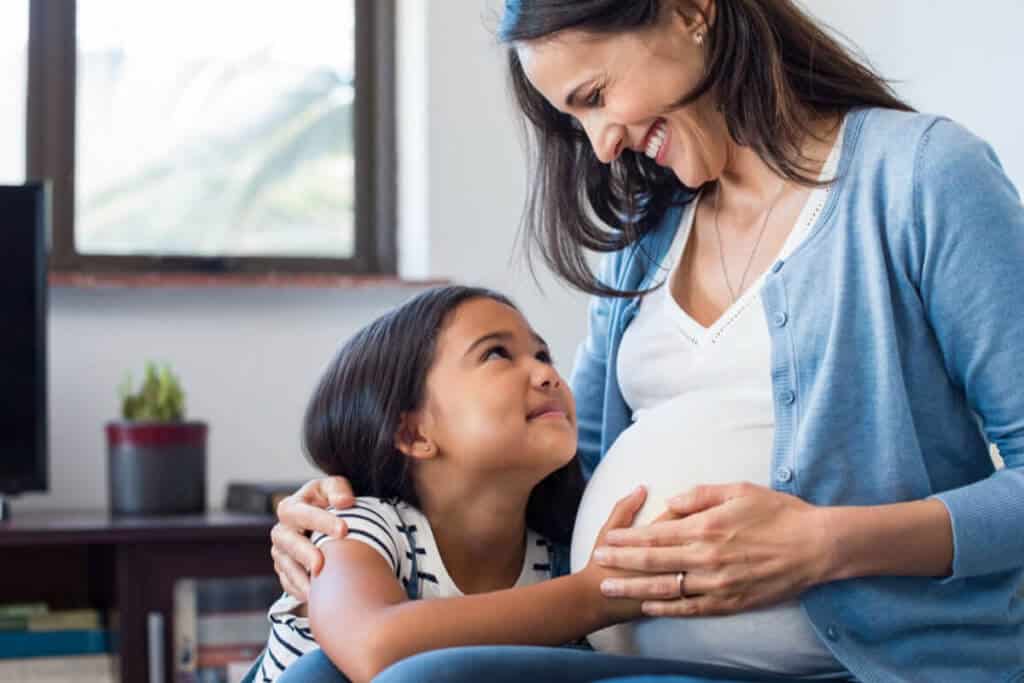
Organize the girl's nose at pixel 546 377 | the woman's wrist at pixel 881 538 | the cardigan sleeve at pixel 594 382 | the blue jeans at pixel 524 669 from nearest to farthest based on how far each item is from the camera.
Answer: the blue jeans at pixel 524 669 → the woman's wrist at pixel 881 538 → the girl's nose at pixel 546 377 → the cardigan sleeve at pixel 594 382

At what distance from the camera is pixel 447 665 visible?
1068 mm

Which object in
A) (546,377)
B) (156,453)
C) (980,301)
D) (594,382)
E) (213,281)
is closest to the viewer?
(980,301)

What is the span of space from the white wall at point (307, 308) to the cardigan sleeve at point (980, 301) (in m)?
1.39

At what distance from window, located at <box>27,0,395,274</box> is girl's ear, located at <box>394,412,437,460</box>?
1623mm

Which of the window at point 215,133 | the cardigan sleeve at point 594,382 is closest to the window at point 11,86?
the window at point 215,133

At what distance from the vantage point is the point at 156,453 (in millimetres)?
2631

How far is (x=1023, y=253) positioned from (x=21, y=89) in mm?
2248

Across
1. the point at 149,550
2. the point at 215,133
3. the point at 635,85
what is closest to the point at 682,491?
the point at 635,85

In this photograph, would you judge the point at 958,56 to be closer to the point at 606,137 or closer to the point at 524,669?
the point at 606,137

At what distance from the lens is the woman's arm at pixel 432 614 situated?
3.90ft

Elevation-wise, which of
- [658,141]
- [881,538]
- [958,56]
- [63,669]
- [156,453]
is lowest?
[63,669]

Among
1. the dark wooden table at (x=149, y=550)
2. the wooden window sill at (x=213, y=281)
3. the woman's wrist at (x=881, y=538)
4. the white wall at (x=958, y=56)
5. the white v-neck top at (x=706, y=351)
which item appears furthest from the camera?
the wooden window sill at (x=213, y=281)

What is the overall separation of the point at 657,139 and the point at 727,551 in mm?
444

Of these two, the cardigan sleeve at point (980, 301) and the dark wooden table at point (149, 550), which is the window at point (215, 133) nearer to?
the dark wooden table at point (149, 550)
